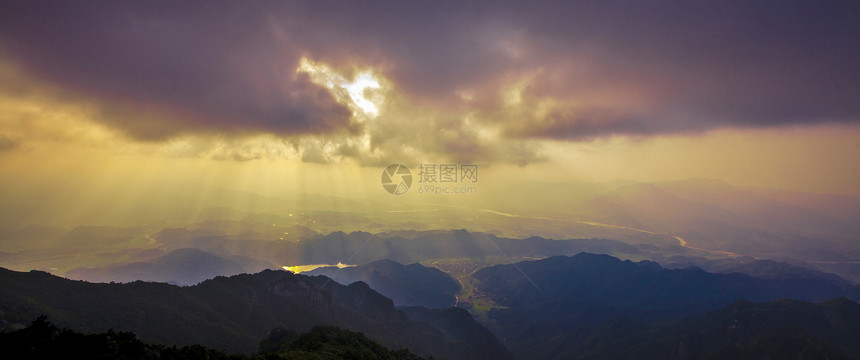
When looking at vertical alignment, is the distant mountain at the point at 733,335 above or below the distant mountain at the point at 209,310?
below

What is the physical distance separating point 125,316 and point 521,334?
160901mm

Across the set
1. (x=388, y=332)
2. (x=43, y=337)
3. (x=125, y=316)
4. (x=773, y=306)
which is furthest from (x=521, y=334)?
Result: (x=43, y=337)

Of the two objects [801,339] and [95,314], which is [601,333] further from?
[95,314]

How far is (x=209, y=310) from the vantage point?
85.4 meters

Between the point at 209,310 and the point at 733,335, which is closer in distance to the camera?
the point at 209,310

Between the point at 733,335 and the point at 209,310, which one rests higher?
the point at 209,310

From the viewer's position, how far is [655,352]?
12662 cm

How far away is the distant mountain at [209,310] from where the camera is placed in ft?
229

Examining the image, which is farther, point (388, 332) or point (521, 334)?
point (521, 334)

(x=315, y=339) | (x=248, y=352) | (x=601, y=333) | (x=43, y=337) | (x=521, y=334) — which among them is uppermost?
(x=43, y=337)

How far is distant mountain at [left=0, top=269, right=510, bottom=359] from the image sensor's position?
229 ft

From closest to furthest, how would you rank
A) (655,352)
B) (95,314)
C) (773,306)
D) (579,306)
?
1. (95,314)
2. (655,352)
3. (773,306)
4. (579,306)

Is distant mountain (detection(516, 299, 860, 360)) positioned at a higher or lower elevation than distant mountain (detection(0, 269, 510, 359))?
lower

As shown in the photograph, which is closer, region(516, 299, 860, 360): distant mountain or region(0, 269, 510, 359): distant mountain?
region(0, 269, 510, 359): distant mountain
